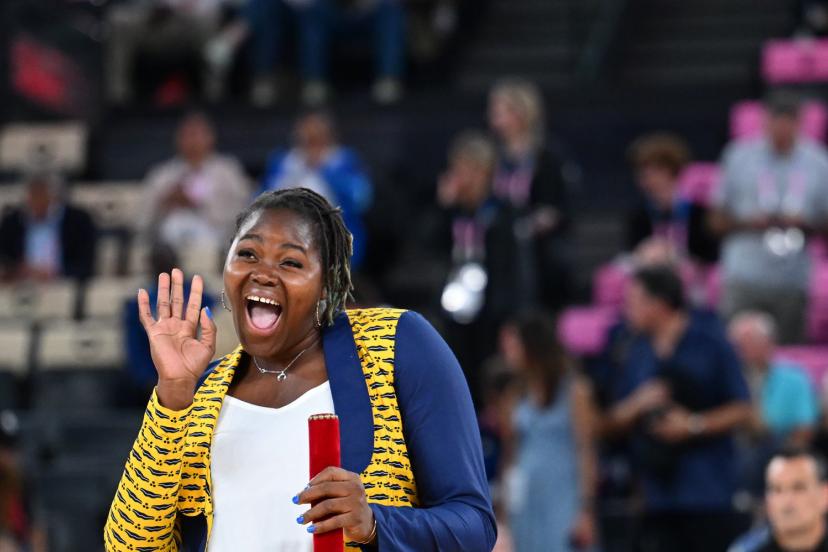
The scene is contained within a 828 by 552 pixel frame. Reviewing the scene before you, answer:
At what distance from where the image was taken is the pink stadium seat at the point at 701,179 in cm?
1093

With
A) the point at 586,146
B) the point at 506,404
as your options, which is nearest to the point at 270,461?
the point at 506,404

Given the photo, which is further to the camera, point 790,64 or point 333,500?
point 790,64

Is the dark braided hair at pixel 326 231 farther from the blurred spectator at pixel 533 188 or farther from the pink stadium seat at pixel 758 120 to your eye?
the pink stadium seat at pixel 758 120

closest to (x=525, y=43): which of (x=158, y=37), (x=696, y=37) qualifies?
(x=696, y=37)

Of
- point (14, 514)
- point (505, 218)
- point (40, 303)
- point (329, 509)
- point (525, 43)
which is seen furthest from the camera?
point (525, 43)

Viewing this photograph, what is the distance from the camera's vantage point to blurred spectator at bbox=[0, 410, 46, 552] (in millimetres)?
7988

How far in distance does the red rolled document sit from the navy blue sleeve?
0.17 metres

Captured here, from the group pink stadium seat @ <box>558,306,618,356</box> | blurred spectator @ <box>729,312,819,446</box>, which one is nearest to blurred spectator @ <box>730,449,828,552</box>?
blurred spectator @ <box>729,312,819,446</box>

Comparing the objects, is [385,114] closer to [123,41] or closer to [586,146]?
[586,146]

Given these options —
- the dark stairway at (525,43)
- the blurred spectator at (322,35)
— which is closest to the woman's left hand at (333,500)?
the blurred spectator at (322,35)

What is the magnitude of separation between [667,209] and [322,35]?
4.48 meters

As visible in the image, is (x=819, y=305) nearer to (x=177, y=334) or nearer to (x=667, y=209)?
(x=667, y=209)

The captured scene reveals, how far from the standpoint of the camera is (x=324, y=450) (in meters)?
2.66

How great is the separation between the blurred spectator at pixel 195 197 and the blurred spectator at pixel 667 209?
289 cm
